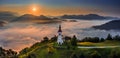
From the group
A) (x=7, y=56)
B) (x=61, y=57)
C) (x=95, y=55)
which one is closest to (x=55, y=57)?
(x=61, y=57)

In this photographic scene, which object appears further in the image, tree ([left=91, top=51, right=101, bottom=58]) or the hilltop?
the hilltop

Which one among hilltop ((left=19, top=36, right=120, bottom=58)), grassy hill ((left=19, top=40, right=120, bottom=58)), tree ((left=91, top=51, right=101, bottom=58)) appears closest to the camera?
tree ((left=91, top=51, right=101, bottom=58))

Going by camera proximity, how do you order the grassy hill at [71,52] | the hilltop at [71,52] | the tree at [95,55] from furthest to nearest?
1. the hilltop at [71,52]
2. the grassy hill at [71,52]
3. the tree at [95,55]

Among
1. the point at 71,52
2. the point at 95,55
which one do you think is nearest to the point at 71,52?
the point at 71,52

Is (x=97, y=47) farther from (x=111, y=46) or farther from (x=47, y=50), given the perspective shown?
(x=47, y=50)

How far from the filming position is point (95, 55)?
79375 mm

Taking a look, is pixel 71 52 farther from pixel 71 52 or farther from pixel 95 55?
pixel 95 55

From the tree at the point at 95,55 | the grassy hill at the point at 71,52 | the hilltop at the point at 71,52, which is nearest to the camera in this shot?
the tree at the point at 95,55

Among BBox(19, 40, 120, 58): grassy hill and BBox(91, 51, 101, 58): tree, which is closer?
BBox(91, 51, 101, 58): tree

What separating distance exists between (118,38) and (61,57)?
21.1 meters

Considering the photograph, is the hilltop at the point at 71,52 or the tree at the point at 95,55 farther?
the hilltop at the point at 71,52

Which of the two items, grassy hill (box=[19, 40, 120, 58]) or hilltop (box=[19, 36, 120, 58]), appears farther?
hilltop (box=[19, 36, 120, 58])

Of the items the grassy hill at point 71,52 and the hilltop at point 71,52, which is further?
the hilltop at point 71,52

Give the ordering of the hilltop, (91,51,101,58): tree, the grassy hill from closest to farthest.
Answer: (91,51,101,58): tree → the grassy hill → the hilltop
